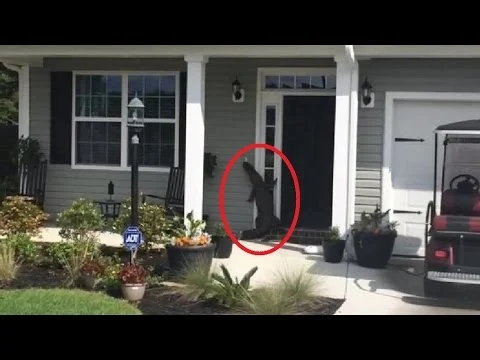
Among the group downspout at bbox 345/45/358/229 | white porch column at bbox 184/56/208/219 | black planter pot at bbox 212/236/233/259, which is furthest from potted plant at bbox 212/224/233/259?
downspout at bbox 345/45/358/229

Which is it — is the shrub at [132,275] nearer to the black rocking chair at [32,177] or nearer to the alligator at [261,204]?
the alligator at [261,204]

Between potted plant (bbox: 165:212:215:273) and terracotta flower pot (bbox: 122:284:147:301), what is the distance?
0.99 metres

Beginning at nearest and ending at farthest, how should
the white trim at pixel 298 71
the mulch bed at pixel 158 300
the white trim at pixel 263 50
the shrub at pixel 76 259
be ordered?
1. the mulch bed at pixel 158 300
2. the shrub at pixel 76 259
3. the white trim at pixel 263 50
4. the white trim at pixel 298 71

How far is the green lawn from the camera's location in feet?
22.4

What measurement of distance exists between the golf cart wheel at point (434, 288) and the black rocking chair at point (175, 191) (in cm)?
484

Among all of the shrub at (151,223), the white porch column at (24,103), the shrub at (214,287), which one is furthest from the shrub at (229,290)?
the white porch column at (24,103)

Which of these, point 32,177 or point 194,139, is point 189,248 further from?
point 32,177

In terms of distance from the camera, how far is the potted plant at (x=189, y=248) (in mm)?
8617

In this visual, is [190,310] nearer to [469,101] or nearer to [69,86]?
[469,101]

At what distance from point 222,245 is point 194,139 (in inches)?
62.8

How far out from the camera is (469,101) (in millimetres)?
10250

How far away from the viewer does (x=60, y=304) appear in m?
7.04

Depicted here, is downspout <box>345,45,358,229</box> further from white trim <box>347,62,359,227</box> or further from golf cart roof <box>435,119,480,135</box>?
golf cart roof <box>435,119,480,135</box>
